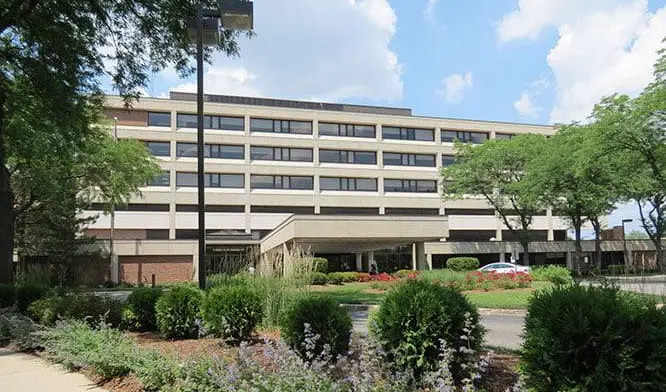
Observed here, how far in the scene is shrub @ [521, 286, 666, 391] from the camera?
13.6 feet

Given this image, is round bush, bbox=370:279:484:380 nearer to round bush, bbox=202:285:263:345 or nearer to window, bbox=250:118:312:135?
round bush, bbox=202:285:263:345

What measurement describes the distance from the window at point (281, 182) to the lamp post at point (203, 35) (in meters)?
48.0

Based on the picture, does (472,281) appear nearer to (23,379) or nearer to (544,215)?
(23,379)

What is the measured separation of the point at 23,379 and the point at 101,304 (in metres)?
3.98

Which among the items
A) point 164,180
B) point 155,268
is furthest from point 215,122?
point 155,268

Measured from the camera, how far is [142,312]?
11.1 metres

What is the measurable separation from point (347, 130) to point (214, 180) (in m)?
15.9

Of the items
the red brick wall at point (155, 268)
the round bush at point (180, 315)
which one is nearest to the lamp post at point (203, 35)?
the round bush at point (180, 315)

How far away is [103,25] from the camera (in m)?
16.2

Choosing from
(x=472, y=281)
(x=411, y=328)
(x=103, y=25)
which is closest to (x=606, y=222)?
(x=472, y=281)

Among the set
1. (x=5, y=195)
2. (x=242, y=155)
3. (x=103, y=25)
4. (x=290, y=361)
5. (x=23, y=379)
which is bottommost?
(x=23, y=379)

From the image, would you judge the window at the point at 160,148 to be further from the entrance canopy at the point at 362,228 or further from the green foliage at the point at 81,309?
the green foliage at the point at 81,309

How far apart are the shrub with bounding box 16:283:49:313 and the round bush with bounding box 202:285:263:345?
301 inches

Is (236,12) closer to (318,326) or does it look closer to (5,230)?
(318,326)
